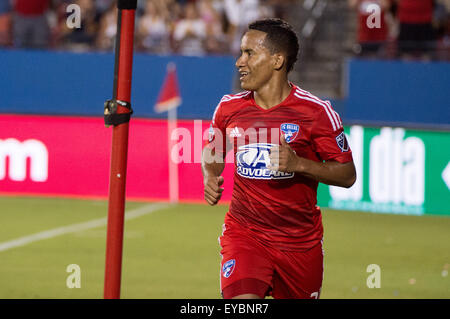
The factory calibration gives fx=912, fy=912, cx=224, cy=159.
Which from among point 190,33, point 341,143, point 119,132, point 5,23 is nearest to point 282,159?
point 341,143

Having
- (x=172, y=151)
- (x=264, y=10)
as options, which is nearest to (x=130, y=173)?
(x=172, y=151)

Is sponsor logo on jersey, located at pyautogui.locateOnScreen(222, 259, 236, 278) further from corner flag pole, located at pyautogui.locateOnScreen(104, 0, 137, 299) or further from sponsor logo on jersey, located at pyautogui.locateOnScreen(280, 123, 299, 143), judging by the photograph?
corner flag pole, located at pyautogui.locateOnScreen(104, 0, 137, 299)

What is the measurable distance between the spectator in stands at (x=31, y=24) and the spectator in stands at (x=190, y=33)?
2.68 meters

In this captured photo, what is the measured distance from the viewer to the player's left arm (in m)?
5.06

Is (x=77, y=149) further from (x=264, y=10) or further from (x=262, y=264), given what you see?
(x=262, y=264)

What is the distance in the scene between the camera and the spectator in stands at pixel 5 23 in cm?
1894

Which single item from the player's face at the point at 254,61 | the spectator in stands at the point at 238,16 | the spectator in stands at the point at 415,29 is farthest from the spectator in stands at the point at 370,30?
the player's face at the point at 254,61

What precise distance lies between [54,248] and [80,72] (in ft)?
26.8

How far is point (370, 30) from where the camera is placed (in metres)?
17.2

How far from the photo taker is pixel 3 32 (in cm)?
1911

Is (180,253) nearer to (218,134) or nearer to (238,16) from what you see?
(218,134)

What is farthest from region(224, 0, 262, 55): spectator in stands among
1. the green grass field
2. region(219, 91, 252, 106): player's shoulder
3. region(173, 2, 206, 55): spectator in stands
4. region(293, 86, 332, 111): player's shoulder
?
region(293, 86, 332, 111): player's shoulder

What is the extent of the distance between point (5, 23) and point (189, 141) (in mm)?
6856

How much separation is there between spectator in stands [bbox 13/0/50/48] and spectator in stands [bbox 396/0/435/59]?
23.2 ft
